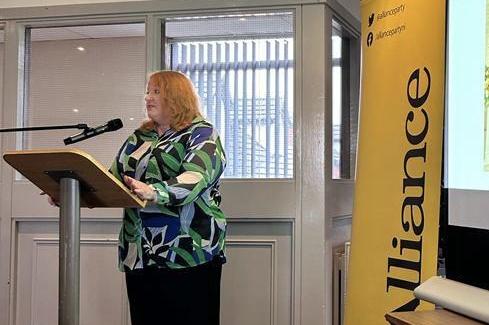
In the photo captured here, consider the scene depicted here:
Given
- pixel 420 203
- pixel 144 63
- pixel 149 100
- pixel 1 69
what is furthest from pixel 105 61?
pixel 420 203

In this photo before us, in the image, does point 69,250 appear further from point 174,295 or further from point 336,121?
point 336,121

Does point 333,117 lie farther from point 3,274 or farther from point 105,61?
point 3,274

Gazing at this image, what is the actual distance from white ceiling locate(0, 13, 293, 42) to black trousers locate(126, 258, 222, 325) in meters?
1.30

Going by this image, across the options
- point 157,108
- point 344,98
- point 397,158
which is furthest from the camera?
point 344,98

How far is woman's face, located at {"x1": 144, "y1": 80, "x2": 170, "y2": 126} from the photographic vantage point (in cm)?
245

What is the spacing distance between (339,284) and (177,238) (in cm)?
108

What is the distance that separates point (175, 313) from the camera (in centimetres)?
231

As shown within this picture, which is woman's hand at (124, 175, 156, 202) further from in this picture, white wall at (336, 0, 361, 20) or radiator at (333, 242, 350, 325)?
white wall at (336, 0, 361, 20)

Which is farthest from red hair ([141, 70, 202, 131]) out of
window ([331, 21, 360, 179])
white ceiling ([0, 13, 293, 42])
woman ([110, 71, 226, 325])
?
window ([331, 21, 360, 179])

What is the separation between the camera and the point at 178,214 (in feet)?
7.60

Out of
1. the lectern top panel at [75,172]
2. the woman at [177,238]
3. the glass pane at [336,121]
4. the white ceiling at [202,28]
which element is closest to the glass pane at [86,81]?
the white ceiling at [202,28]

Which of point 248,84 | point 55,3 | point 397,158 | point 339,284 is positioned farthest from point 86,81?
point 397,158

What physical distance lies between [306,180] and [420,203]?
102 cm

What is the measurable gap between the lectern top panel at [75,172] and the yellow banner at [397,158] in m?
0.83
